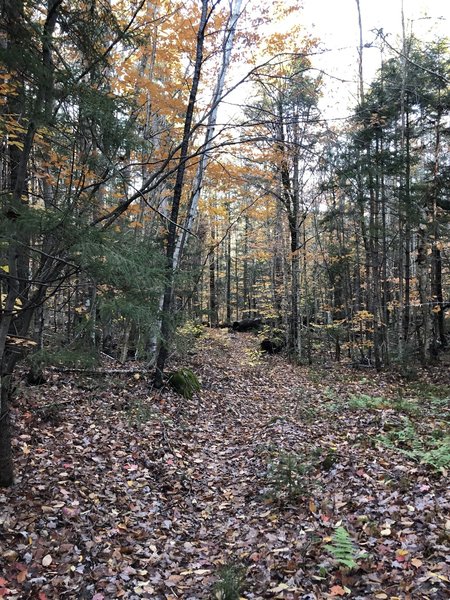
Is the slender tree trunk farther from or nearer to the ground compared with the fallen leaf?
farther from the ground

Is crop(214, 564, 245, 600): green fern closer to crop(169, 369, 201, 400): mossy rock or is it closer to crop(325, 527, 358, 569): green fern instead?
crop(325, 527, 358, 569): green fern

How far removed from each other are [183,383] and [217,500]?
439cm

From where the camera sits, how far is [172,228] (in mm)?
9062

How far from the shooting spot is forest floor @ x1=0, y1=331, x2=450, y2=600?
3863mm

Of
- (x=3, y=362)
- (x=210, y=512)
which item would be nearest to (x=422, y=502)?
(x=210, y=512)

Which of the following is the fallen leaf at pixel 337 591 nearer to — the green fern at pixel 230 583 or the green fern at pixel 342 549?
the green fern at pixel 342 549

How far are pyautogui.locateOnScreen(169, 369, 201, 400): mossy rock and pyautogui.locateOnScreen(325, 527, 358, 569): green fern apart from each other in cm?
596

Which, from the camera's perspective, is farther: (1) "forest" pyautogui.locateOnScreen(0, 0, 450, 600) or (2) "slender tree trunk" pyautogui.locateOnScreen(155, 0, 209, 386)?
(2) "slender tree trunk" pyautogui.locateOnScreen(155, 0, 209, 386)

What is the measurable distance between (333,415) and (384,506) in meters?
4.28

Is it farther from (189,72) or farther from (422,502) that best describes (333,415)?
(189,72)

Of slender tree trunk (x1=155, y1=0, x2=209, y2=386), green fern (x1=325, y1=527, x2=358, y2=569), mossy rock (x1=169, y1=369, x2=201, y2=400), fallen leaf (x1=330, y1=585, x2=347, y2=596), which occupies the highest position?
slender tree trunk (x1=155, y1=0, x2=209, y2=386)

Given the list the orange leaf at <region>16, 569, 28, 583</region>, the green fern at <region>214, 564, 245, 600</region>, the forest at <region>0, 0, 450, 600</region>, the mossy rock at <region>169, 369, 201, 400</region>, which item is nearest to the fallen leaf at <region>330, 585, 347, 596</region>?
the forest at <region>0, 0, 450, 600</region>

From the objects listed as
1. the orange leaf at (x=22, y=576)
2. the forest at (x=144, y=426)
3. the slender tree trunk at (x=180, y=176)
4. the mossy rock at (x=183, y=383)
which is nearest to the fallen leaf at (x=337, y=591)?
the forest at (x=144, y=426)

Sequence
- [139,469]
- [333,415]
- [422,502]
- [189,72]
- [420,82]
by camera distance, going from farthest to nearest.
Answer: [420,82]
[189,72]
[333,415]
[139,469]
[422,502]
